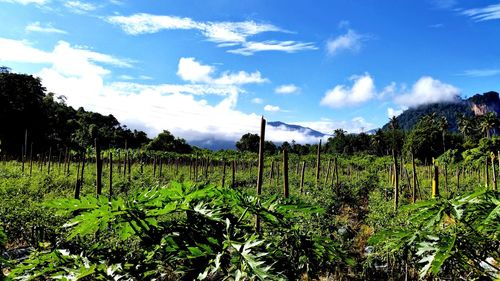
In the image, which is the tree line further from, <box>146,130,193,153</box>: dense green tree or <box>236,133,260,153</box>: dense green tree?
<box>236,133,260,153</box>: dense green tree

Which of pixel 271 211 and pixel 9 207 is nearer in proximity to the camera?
pixel 271 211

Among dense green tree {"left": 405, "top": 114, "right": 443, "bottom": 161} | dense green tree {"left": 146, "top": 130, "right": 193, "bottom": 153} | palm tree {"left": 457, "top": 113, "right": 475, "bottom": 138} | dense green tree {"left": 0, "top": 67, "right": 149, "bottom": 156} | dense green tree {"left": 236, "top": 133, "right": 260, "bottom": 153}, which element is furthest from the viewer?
dense green tree {"left": 236, "top": 133, "right": 260, "bottom": 153}

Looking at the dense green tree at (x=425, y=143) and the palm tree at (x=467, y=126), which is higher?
the palm tree at (x=467, y=126)

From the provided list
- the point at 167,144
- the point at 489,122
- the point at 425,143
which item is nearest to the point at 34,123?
the point at 167,144

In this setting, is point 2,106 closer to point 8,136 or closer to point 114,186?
point 8,136

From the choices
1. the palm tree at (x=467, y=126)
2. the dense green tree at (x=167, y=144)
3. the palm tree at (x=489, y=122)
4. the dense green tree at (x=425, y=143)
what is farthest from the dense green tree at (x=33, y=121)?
the palm tree at (x=467, y=126)

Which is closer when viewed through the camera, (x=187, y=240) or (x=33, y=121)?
(x=187, y=240)

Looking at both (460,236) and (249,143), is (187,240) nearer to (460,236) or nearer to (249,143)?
(460,236)

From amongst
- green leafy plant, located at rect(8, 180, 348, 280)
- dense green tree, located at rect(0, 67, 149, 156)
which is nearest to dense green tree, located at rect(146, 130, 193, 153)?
dense green tree, located at rect(0, 67, 149, 156)

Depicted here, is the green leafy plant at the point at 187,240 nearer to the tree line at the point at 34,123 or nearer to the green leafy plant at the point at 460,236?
the green leafy plant at the point at 460,236

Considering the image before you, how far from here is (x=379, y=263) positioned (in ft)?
32.2

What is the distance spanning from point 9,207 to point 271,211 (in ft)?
34.5

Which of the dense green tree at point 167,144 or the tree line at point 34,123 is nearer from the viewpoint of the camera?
the tree line at point 34,123

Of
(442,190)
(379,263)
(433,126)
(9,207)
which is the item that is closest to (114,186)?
(9,207)
